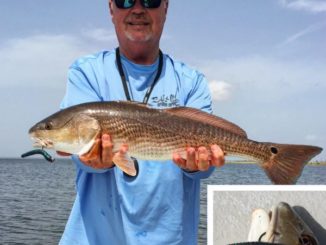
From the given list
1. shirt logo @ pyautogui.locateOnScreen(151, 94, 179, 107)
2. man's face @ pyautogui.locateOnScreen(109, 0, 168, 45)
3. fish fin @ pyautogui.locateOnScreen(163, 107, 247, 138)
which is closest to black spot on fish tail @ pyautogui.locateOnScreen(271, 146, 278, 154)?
fish fin @ pyautogui.locateOnScreen(163, 107, 247, 138)

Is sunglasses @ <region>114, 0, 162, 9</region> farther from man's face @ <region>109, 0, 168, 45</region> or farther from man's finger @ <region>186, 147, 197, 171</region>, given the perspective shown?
man's finger @ <region>186, 147, 197, 171</region>

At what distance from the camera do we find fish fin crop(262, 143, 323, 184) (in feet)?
14.6

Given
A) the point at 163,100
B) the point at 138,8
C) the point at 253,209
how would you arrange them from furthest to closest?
the point at 253,209 → the point at 138,8 → the point at 163,100

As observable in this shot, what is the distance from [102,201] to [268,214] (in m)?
1.51

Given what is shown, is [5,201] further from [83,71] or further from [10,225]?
[83,71]

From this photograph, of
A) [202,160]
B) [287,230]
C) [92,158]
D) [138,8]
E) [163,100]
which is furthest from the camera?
[138,8]

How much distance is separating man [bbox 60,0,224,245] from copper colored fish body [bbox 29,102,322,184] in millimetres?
118

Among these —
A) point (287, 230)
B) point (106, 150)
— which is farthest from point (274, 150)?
point (106, 150)

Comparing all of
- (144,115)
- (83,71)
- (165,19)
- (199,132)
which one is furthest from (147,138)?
(165,19)

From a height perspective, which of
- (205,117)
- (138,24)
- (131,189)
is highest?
(138,24)

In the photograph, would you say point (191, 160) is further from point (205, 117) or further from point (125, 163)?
point (125, 163)

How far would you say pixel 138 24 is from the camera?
4566 millimetres

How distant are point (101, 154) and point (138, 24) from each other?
1341 millimetres

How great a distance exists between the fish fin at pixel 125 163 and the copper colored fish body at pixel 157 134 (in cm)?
19
